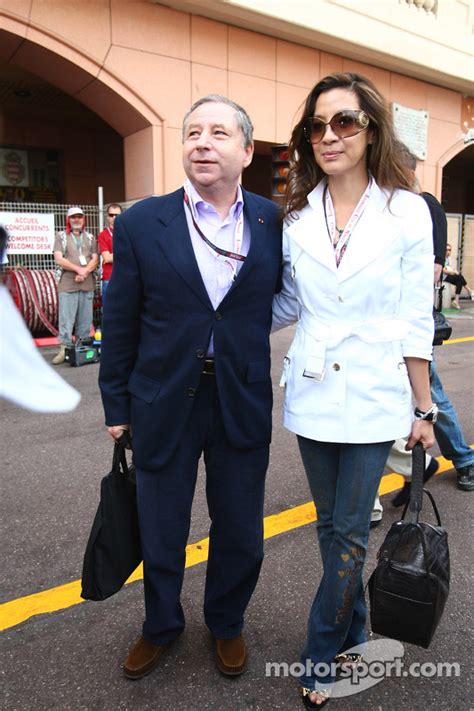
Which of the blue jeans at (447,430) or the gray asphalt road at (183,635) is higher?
the blue jeans at (447,430)

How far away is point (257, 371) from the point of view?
2074 mm

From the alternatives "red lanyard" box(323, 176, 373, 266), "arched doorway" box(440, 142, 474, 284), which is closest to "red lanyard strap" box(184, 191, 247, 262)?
"red lanyard" box(323, 176, 373, 266)

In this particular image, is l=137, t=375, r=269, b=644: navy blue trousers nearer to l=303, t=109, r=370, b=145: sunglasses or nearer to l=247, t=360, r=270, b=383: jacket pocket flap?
l=247, t=360, r=270, b=383: jacket pocket flap

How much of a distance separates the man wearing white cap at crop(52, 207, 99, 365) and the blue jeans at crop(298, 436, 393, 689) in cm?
622

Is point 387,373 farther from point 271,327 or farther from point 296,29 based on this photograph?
point 296,29

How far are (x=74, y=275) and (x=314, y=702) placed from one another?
22.3 ft

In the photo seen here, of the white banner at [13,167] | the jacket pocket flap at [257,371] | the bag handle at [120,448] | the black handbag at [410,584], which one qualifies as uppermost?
the white banner at [13,167]

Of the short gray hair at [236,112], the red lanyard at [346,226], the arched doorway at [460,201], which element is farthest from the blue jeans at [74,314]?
the arched doorway at [460,201]

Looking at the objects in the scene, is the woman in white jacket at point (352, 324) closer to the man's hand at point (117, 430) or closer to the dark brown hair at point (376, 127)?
the dark brown hair at point (376, 127)

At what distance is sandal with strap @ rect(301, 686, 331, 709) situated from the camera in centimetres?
201

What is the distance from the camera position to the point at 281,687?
212 centimetres

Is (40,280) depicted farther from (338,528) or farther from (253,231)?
(338,528)

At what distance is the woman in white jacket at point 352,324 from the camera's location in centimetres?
192

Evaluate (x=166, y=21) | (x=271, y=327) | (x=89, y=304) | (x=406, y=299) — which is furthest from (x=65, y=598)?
(x=166, y=21)
